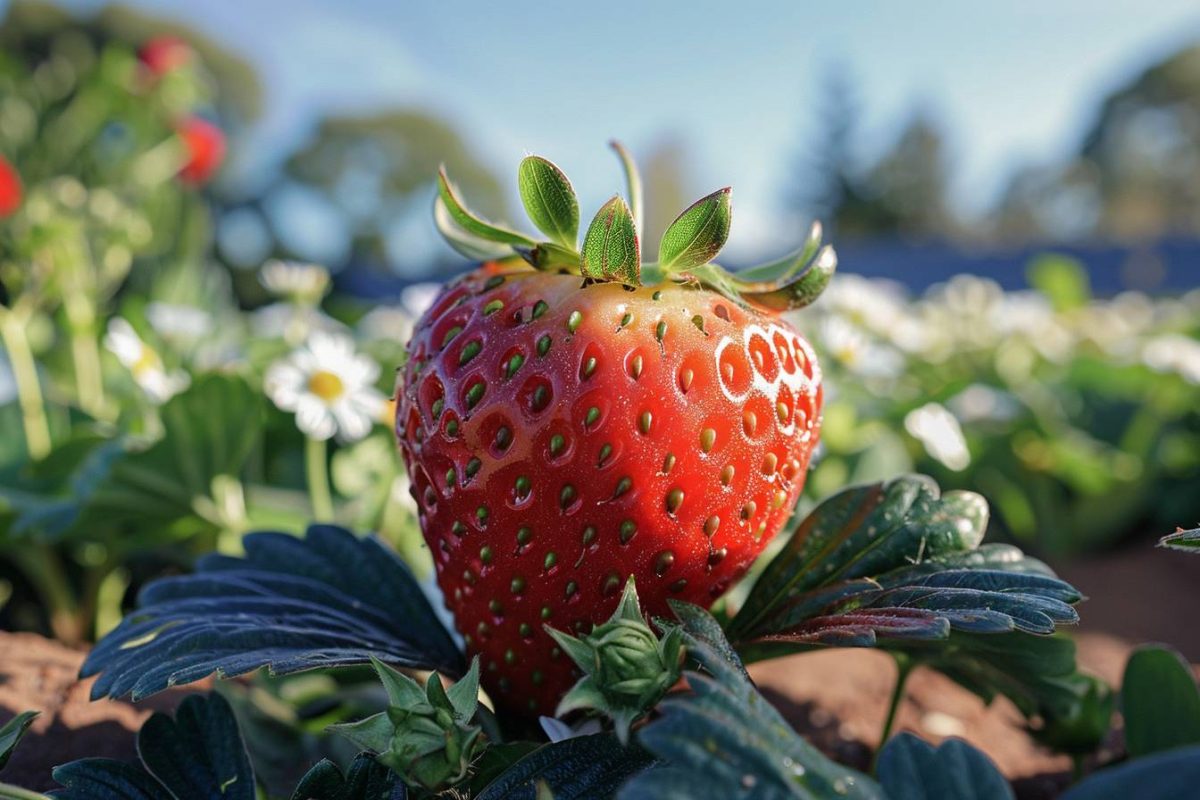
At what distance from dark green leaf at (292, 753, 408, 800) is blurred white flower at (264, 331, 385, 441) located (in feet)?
2.11

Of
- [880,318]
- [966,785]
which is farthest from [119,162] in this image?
[966,785]

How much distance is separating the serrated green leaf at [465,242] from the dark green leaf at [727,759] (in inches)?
13.0

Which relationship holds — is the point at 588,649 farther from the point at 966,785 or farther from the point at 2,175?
the point at 2,175

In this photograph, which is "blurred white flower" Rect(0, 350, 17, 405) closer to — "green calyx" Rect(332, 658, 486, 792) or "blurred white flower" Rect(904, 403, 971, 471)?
"green calyx" Rect(332, 658, 486, 792)

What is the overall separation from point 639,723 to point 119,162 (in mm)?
3029

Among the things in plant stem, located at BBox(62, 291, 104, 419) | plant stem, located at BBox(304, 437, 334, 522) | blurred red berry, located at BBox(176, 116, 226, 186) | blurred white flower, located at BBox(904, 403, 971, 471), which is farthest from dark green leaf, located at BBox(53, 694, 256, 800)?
blurred red berry, located at BBox(176, 116, 226, 186)

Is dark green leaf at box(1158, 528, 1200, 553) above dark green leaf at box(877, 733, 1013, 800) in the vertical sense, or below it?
above

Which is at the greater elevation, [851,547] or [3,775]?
[851,547]

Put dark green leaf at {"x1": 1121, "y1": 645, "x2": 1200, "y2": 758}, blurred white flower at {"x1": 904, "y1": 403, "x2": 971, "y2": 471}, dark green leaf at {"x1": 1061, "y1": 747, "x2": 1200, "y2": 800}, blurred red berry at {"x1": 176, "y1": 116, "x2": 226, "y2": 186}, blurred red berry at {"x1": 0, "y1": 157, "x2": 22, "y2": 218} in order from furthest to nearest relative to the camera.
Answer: blurred red berry at {"x1": 176, "y1": 116, "x2": 226, "y2": 186} → blurred red berry at {"x1": 0, "y1": 157, "x2": 22, "y2": 218} → blurred white flower at {"x1": 904, "y1": 403, "x2": 971, "y2": 471} → dark green leaf at {"x1": 1121, "y1": 645, "x2": 1200, "y2": 758} → dark green leaf at {"x1": 1061, "y1": 747, "x2": 1200, "y2": 800}

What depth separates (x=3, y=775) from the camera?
54cm

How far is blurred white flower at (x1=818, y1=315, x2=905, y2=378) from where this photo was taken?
169 centimetres

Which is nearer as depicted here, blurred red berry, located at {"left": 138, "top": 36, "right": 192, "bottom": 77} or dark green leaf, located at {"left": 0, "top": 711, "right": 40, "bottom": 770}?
dark green leaf, located at {"left": 0, "top": 711, "right": 40, "bottom": 770}

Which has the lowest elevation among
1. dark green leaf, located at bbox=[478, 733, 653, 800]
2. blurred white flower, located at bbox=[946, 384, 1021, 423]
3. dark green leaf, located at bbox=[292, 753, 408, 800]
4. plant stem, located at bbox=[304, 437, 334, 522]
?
blurred white flower, located at bbox=[946, 384, 1021, 423]

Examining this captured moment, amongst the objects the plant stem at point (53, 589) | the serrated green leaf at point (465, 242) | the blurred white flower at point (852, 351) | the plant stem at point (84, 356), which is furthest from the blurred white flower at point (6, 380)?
the blurred white flower at point (852, 351)
